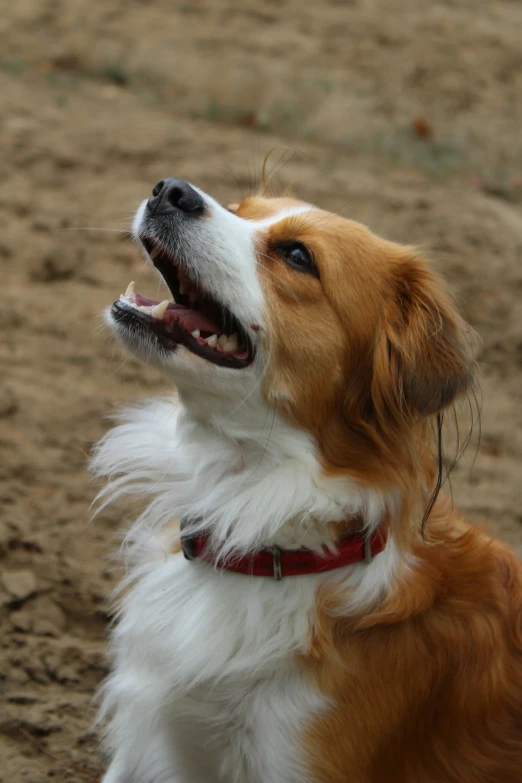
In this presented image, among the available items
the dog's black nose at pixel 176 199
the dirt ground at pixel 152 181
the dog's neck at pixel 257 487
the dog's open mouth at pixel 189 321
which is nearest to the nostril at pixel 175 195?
the dog's black nose at pixel 176 199

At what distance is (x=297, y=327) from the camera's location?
2.75 meters

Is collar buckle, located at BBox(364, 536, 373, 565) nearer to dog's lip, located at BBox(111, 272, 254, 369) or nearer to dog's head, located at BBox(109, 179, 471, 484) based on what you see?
dog's head, located at BBox(109, 179, 471, 484)

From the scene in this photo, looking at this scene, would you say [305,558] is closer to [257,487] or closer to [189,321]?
[257,487]

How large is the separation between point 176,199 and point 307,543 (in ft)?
3.57

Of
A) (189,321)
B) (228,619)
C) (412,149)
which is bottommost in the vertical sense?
(412,149)

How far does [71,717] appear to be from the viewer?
319cm

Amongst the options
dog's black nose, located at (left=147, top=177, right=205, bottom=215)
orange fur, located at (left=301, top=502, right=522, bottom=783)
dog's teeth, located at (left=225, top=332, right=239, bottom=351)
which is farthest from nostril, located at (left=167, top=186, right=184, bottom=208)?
orange fur, located at (left=301, top=502, right=522, bottom=783)

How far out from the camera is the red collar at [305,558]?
8.66 feet

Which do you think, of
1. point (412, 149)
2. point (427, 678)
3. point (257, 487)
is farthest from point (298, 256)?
point (412, 149)

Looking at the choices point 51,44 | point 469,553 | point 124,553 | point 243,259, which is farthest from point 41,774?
point 51,44

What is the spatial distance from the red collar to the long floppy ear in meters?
0.39

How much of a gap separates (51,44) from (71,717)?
20.5ft

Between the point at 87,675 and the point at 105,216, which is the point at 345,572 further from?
the point at 105,216

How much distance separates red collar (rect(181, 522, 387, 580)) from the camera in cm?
264
